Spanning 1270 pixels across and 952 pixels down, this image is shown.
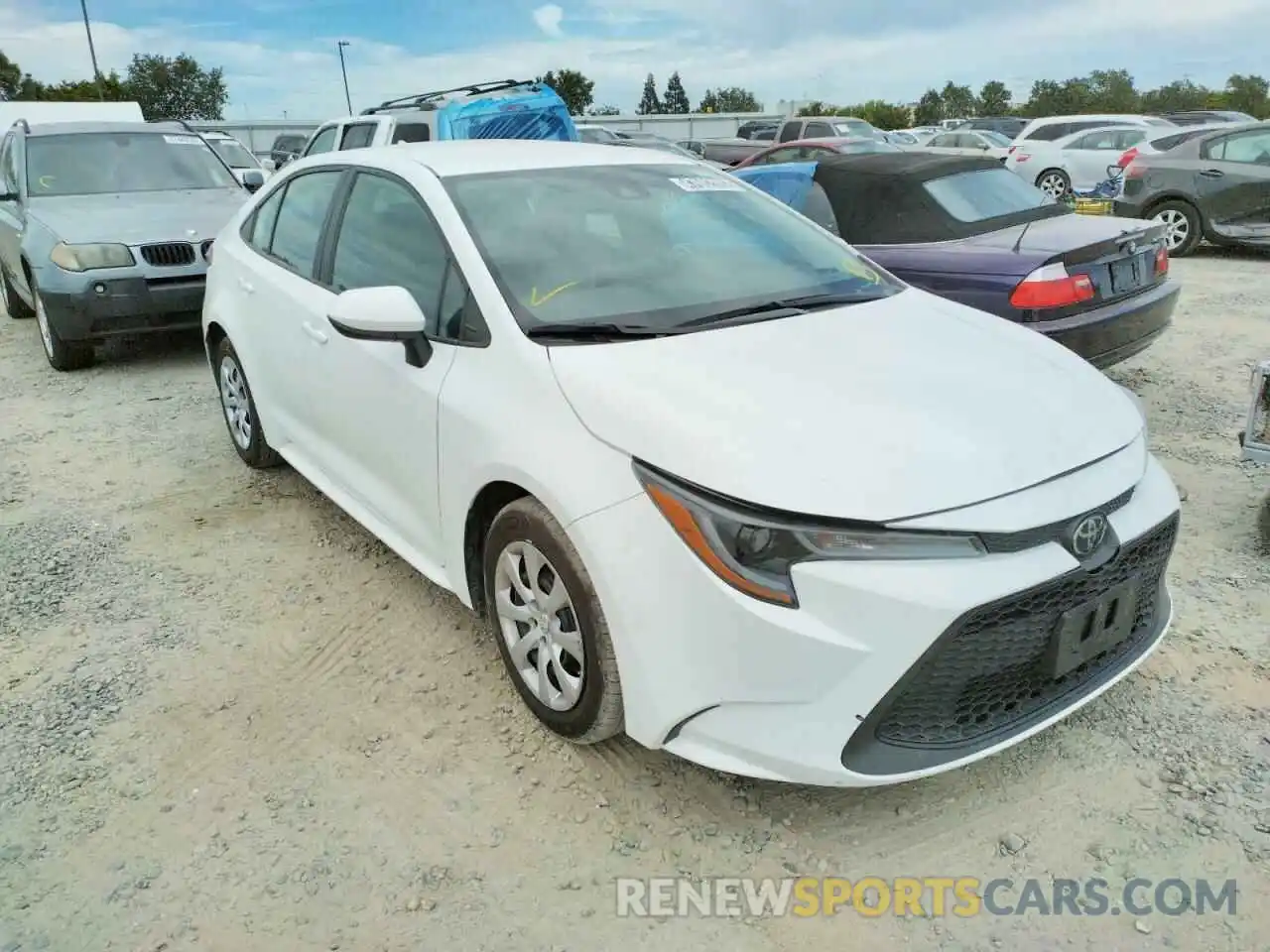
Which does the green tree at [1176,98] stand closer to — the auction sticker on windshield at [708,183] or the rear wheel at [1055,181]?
the rear wheel at [1055,181]

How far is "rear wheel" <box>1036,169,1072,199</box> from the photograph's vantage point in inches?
637

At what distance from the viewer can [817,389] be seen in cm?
241

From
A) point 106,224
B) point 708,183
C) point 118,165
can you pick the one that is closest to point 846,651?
point 708,183

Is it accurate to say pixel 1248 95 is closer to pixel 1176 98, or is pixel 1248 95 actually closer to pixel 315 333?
pixel 1176 98

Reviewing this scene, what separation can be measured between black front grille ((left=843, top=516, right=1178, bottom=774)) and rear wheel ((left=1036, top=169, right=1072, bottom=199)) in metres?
15.8

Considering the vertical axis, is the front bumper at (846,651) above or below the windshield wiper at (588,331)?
below

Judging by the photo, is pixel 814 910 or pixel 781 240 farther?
pixel 781 240

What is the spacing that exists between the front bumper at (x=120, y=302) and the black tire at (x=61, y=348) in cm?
18

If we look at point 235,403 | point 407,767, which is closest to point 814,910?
point 407,767

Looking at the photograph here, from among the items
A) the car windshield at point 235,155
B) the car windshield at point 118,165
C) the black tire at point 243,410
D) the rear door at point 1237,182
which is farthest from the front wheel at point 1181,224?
the car windshield at point 235,155

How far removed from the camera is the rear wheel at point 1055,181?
53.1 feet

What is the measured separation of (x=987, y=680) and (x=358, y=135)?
1084 cm

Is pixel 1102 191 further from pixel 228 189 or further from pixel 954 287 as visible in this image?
pixel 228 189

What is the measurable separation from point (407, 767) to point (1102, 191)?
15599 mm
